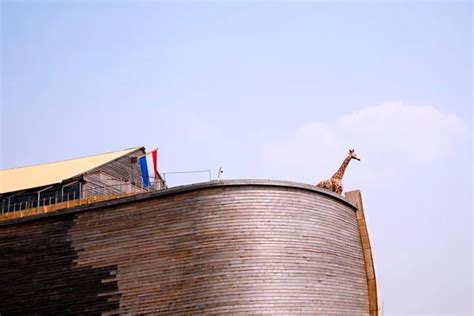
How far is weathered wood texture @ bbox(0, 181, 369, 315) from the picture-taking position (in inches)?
870

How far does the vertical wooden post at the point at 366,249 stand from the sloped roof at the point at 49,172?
13.1 meters

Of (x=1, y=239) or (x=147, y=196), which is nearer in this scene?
(x=147, y=196)

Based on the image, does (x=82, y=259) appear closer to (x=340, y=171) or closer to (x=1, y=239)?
(x=1, y=239)

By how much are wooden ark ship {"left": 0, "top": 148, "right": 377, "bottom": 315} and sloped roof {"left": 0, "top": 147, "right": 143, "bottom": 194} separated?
6360 millimetres

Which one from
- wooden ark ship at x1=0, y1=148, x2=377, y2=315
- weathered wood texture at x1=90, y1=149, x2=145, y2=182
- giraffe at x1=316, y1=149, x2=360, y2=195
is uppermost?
weathered wood texture at x1=90, y1=149, x2=145, y2=182

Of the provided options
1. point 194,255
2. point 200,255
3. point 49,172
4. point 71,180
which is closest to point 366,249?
point 200,255

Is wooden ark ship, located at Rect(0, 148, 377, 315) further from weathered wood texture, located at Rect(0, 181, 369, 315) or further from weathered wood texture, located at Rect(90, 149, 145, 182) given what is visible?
weathered wood texture, located at Rect(90, 149, 145, 182)

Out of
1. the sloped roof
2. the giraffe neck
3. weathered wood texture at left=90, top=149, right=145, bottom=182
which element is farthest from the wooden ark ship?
weathered wood texture at left=90, top=149, right=145, bottom=182

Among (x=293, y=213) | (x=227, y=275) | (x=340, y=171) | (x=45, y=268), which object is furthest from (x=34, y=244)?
(x=340, y=171)

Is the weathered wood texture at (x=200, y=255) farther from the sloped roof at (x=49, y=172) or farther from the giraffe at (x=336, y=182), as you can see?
the sloped roof at (x=49, y=172)

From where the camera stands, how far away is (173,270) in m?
22.4

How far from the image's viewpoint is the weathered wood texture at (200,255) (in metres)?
22.1

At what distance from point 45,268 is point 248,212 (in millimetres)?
7978

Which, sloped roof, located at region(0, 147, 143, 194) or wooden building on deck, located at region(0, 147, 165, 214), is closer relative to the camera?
wooden building on deck, located at region(0, 147, 165, 214)
